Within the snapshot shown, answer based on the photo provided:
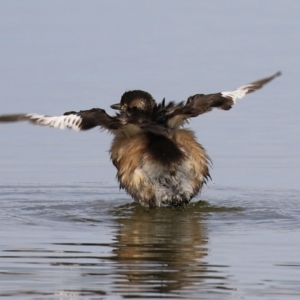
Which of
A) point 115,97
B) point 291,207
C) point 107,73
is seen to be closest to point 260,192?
point 291,207

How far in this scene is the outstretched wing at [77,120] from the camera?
1145cm

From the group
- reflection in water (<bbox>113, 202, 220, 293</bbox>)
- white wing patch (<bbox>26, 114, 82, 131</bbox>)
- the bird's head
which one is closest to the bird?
white wing patch (<bbox>26, 114, 82, 131</bbox>)

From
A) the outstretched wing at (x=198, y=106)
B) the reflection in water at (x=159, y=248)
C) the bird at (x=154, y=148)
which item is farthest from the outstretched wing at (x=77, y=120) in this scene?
the reflection in water at (x=159, y=248)

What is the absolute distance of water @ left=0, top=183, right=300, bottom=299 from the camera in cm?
827

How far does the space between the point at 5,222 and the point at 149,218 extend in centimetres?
141

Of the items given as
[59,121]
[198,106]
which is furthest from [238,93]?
[59,121]

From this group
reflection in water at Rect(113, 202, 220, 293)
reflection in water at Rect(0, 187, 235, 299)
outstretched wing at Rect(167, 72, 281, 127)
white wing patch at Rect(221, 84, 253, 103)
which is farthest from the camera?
white wing patch at Rect(221, 84, 253, 103)

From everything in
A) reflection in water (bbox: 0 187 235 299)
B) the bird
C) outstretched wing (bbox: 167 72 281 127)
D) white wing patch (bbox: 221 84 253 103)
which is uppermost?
white wing patch (bbox: 221 84 253 103)

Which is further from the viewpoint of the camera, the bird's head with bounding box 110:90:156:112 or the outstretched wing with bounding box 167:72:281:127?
the bird's head with bounding box 110:90:156:112

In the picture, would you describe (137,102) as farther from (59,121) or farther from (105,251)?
(105,251)

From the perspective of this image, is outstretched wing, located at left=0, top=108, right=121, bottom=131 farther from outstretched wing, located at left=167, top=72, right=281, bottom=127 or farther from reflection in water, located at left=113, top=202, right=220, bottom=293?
reflection in water, located at left=113, top=202, right=220, bottom=293

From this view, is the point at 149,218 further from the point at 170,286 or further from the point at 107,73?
the point at 107,73

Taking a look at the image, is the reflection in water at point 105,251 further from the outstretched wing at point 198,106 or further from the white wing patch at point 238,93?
the white wing patch at point 238,93

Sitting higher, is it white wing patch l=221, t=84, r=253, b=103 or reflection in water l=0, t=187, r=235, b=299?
white wing patch l=221, t=84, r=253, b=103
